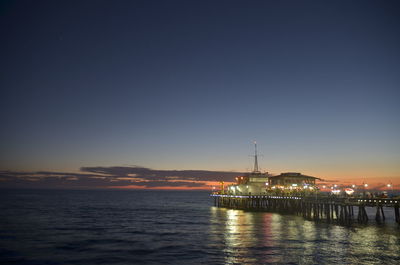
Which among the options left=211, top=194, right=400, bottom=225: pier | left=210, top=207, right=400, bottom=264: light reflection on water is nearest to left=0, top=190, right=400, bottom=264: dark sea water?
left=210, top=207, right=400, bottom=264: light reflection on water

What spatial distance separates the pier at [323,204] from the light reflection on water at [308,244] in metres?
3.90

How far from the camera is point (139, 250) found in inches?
1623

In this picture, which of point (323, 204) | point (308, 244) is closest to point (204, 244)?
point (308, 244)

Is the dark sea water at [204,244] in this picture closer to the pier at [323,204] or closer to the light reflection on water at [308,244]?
the light reflection on water at [308,244]

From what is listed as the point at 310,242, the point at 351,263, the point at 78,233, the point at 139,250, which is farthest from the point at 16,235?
the point at 351,263

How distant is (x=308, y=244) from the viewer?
42.0 meters

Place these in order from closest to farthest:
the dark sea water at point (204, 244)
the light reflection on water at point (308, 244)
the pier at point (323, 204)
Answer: the light reflection on water at point (308, 244) < the dark sea water at point (204, 244) < the pier at point (323, 204)

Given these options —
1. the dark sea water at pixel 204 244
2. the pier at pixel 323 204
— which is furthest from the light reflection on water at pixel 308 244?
the pier at pixel 323 204

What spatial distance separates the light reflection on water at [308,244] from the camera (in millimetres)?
35062

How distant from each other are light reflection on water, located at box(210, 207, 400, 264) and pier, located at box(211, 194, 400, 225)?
3904 millimetres

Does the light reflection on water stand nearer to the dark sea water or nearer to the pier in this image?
the dark sea water

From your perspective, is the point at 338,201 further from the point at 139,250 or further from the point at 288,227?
the point at 139,250

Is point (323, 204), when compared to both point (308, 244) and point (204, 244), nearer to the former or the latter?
point (308, 244)

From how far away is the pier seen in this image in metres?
57.2
